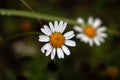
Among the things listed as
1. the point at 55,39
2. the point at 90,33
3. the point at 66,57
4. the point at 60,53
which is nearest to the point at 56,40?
the point at 55,39

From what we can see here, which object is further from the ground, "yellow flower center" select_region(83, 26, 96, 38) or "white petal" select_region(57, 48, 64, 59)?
"yellow flower center" select_region(83, 26, 96, 38)

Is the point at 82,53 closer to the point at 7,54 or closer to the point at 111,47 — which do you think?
the point at 111,47

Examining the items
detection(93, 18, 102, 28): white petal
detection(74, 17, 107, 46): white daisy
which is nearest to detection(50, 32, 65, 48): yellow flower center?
detection(74, 17, 107, 46): white daisy

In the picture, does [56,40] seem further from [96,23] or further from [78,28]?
[96,23]

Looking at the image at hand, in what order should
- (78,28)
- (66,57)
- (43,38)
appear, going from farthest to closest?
(66,57) → (78,28) → (43,38)

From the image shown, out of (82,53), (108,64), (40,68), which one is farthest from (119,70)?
(40,68)

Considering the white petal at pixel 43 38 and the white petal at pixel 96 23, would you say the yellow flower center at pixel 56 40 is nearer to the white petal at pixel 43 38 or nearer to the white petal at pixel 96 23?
the white petal at pixel 43 38

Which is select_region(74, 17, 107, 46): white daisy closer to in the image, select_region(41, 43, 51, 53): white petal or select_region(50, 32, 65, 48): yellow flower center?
select_region(50, 32, 65, 48): yellow flower center
